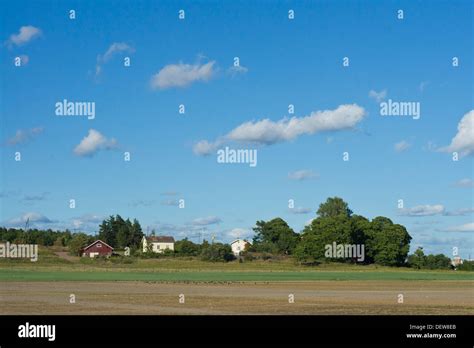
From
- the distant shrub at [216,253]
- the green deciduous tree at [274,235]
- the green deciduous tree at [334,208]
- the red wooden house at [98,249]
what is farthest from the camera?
the green deciduous tree at [334,208]

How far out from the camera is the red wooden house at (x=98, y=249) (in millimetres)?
139250

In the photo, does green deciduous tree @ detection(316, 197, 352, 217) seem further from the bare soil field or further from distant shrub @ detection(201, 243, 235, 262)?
the bare soil field

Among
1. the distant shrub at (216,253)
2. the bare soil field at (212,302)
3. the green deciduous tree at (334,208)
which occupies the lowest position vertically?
the bare soil field at (212,302)

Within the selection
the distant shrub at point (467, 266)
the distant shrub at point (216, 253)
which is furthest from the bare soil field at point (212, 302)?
the distant shrub at point (467, 266)

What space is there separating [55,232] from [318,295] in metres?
132

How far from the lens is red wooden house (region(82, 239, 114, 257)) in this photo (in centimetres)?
13925

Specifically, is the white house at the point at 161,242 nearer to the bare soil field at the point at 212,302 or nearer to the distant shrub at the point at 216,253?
the distant shrub at the point at 216,253

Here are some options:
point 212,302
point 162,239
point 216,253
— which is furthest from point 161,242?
point 212,302

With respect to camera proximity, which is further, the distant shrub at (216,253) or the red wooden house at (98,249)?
the red wooden house at (98,249)

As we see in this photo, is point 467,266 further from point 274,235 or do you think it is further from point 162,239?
point 162,239
